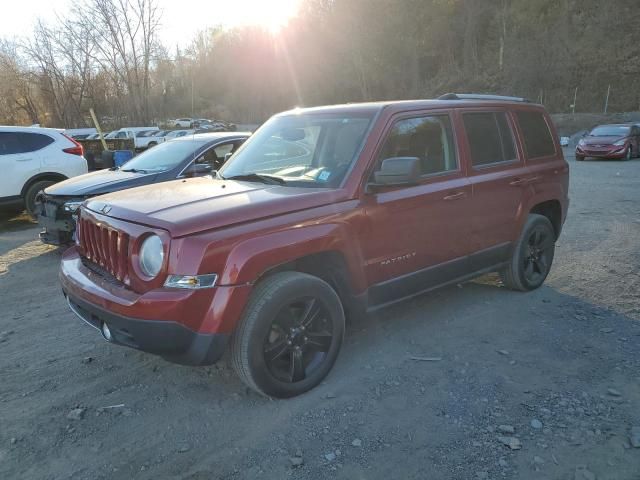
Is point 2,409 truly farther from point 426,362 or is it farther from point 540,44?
point 540,44

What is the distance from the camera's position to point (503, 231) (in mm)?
4766

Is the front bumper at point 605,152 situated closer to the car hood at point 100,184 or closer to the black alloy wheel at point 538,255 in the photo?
the black alloy wheel at point 538,255

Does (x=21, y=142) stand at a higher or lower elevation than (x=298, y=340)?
higher

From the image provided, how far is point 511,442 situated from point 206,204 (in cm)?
232

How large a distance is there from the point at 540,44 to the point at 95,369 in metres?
38.9

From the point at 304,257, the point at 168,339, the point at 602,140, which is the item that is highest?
the point at 304,257

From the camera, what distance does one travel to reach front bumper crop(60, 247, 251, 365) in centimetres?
285

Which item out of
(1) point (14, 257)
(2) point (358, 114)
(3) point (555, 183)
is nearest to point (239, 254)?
(2) point (358, 114)

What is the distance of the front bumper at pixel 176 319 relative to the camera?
2854mm

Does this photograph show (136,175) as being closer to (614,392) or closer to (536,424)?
(536,424)

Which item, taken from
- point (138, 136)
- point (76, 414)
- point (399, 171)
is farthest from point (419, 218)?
point (138, 136)

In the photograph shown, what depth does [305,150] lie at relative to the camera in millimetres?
4004

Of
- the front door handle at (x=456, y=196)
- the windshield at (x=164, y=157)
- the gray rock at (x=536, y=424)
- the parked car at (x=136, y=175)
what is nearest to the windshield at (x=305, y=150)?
the front door handle at (x=456, y=196)

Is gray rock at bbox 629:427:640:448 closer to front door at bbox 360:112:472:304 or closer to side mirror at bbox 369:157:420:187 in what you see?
front door at bbox 360:112:472:304
